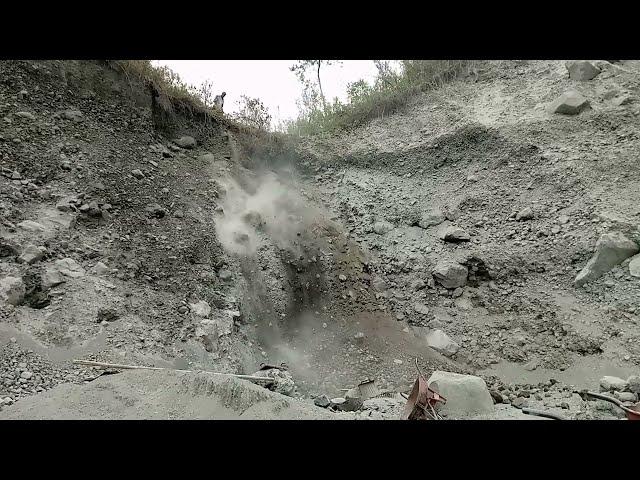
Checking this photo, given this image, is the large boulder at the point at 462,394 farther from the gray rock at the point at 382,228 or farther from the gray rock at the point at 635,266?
the gray rock at the point at 382,228

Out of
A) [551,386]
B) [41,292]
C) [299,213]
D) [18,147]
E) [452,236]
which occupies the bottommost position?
[551,386]

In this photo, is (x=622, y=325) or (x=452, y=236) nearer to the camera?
(x=622, y=325)

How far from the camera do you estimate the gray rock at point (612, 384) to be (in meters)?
5.38

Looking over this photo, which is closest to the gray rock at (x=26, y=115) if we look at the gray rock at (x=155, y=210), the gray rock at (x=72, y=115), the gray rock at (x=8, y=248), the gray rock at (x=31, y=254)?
the gray rock at (x=72, y=115)

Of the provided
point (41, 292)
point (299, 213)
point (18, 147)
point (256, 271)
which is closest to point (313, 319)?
point (256, 271)

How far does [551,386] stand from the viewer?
6.05 meters

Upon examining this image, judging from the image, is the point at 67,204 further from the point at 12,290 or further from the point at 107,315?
the point at 107,315

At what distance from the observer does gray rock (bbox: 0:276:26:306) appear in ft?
17.8

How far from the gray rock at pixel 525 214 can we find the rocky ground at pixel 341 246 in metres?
0.03

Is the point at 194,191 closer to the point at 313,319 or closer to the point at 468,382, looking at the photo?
the point at 313,319

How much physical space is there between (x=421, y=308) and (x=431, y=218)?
2.24 m

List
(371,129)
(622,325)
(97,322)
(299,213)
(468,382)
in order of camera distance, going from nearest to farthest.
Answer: (468,382) < (97,322) < (622,325) < (299,213) < (371,129)

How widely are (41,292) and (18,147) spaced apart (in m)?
3.04

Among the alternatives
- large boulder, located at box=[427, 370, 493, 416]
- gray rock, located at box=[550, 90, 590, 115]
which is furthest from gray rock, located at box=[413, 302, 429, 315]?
gray rock, located at box=[550, 90, 590, 115]
